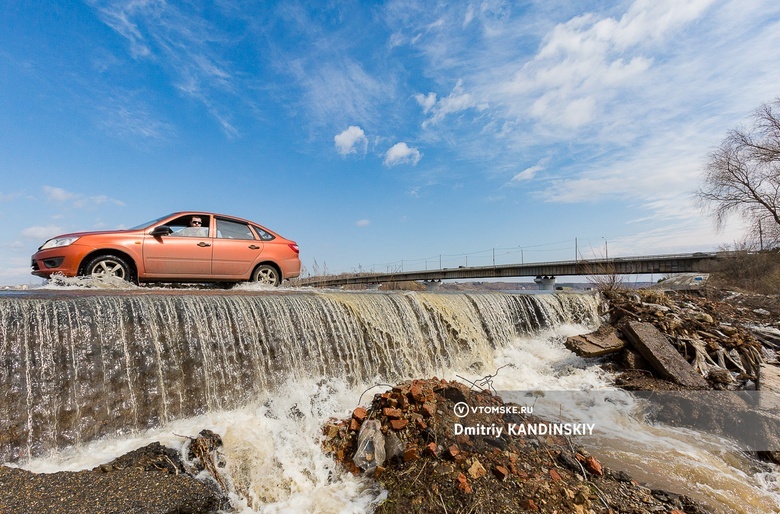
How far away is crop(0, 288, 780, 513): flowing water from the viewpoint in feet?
10.7

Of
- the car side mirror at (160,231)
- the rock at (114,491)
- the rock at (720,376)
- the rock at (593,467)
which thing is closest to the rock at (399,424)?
the rock at (114,491)

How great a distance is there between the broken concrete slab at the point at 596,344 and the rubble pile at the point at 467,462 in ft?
13.1

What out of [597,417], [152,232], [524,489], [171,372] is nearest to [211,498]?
[171,372]

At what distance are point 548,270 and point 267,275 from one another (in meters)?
32.6

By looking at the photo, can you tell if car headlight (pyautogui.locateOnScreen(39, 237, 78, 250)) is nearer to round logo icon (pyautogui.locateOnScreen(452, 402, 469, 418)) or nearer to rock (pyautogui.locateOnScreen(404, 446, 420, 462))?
rock (pyautogui.locateOnScreen(404, 446, 420, 462))

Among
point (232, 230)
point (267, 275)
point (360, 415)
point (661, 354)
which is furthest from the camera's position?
point (267, 275)

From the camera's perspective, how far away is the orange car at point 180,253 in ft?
19.2

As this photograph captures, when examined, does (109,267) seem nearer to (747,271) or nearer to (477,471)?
(477,471)

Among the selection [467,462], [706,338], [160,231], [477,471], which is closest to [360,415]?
[467,462]

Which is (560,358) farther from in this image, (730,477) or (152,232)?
(152,232)

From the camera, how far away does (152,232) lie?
6391 millimetres

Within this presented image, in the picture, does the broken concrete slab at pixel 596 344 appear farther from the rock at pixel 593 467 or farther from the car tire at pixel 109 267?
the car tire at pixel 109 267

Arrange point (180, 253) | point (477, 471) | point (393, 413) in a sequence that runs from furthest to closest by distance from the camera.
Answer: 1. point (180, 253)
2. point (393, 413)
3. point (477, 471)

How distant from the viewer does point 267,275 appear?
25.8 feet
